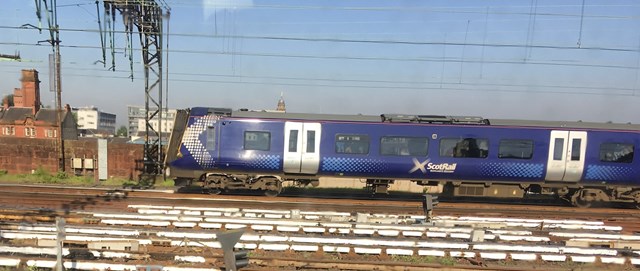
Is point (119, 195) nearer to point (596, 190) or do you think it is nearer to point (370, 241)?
point (370, 241)

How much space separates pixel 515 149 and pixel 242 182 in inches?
364

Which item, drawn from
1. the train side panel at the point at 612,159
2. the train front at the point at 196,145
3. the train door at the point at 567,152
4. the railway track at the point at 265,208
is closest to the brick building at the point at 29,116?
the railway track at the point at 265,208

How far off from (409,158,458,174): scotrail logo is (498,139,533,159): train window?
63.5 inches

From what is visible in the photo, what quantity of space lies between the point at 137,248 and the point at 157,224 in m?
1.34

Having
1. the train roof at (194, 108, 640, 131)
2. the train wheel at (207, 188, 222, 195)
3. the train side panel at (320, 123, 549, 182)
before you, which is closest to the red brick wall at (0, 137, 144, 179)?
the train wheel at (207, 188, 222, 195)

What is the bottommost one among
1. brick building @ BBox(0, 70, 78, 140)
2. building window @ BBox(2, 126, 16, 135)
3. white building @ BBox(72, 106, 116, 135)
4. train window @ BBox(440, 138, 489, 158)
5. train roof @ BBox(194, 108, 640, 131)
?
white building @ BBox(72, 106, 116, 135)

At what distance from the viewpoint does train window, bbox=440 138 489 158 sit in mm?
11344

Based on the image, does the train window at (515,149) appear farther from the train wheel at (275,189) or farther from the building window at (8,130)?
the building window at (8,130)

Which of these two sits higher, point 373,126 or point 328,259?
point 373,126

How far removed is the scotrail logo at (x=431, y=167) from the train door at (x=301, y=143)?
3264 mm

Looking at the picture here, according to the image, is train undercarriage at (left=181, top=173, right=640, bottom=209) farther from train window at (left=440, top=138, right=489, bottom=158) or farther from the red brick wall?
the red brick wall

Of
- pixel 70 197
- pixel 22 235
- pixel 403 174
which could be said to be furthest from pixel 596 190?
pixel 70 197

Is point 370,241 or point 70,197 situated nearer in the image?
point 370,241

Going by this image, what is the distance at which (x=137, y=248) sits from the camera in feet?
21.6
